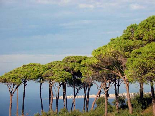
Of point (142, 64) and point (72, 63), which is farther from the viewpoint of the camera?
point (72, 63)

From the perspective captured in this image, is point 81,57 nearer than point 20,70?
No

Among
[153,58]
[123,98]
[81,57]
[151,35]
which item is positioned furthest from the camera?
[81,57]

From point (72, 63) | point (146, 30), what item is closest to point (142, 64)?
point (146, 30)

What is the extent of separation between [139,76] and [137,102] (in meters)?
7.47

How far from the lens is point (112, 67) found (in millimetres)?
28734

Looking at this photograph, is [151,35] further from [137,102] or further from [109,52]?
[137,102]

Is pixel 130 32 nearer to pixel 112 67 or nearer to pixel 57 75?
pixel 112 67

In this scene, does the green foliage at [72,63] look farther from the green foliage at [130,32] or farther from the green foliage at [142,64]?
the green foliage at [142,64]

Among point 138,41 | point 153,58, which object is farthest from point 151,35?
point 153,58

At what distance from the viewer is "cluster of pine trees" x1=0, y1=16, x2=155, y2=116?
23.1 metres

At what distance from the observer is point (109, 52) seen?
26.1 metres

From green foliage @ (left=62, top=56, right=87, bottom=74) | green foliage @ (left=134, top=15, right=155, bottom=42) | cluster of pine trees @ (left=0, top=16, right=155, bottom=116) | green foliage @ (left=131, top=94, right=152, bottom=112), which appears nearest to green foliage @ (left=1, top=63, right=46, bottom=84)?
cluster of pine trees @ (left=0, top=16, right=155, bottom=116)

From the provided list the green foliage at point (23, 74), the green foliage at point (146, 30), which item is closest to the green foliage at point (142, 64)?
the green foliage at point (146, 30)

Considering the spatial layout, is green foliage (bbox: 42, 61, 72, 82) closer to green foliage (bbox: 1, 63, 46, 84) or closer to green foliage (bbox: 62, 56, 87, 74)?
green foliage (bbox: 62, 56, 87, 74)
